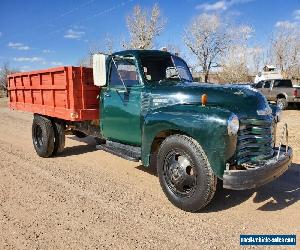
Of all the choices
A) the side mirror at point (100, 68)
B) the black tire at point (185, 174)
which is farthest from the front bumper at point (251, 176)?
the side mirror at point (100, 68)

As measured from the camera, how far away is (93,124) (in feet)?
21.9

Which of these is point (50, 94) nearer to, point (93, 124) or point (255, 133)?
point (93, 124)

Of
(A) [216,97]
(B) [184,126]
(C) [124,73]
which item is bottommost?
(B) [184,126]

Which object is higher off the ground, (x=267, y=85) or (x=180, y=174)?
(x=267, y=85)

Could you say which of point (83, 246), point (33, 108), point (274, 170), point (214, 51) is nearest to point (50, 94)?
point (33, 108)

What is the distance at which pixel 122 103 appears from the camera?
18.5ft

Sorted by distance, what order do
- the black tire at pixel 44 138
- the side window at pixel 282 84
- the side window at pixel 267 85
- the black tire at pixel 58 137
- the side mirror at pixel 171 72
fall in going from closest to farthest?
the side mirror at pixel 171 72
the black tire at pixel 44 138
the black tire at pixel 58 137
the side window at pixel 282 84
the side window at pixel 267 85

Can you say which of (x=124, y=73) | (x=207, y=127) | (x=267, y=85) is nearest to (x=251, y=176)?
(x=207, y=127)

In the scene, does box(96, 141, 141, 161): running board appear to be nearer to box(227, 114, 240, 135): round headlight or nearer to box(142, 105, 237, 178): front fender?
box(142, 105, 237, 178): front fender

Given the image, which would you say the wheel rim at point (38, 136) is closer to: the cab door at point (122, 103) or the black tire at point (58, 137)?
the black tire at point (58, 137)

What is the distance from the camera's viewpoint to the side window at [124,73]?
5541 millimetres

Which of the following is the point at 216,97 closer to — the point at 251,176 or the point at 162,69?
the point at 251,176

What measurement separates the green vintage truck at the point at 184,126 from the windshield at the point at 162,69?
0.02m

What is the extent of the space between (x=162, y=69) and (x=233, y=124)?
212 cm
